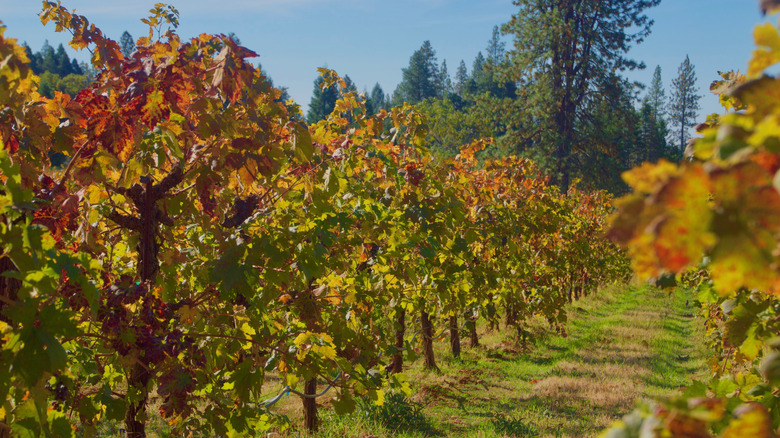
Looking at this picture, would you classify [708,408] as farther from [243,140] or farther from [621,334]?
[621,334]

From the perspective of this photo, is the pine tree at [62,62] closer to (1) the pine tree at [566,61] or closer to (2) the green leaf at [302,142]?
(1) the pine tree at [566,61]

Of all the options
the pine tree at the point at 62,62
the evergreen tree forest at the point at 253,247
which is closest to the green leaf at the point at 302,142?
the evergreen tree forest at the point at 253,247

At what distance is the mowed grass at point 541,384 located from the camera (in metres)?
6.86

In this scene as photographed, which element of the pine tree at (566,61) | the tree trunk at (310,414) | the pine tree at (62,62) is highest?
the pine tree at (62,62)

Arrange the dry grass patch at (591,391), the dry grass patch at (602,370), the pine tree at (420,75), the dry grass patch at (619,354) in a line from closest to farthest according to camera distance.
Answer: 1. the dry grass patch at (591,391)
2. the dry grass patch at (602,370)
3. the dry grass patch at (619,354)
4. the pine tree at (420,75)

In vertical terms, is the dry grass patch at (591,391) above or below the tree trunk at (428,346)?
→ below

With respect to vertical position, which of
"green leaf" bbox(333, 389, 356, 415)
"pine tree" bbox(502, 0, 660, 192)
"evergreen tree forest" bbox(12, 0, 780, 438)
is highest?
"pine tree" bbox(502, 0, 660, 192)

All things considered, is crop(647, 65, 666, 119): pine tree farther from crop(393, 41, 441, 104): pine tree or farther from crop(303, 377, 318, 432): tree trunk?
crop(303, 377, 318, 432): tree trunk

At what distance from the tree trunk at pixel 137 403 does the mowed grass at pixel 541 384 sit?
1230 millimetres

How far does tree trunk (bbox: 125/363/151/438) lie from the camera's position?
3.34 meters

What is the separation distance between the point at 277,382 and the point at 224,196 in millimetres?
6852

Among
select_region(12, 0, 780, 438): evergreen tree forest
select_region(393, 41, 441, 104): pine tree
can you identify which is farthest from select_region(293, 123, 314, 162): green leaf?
select_region(393, 41, 441, 104): pine tree

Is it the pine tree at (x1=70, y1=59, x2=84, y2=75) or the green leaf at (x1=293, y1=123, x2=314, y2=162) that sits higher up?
the pine tree at (x1=70, y1=59, x2=84, y2=75)

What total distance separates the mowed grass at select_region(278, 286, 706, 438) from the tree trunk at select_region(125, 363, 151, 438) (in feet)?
4.04
